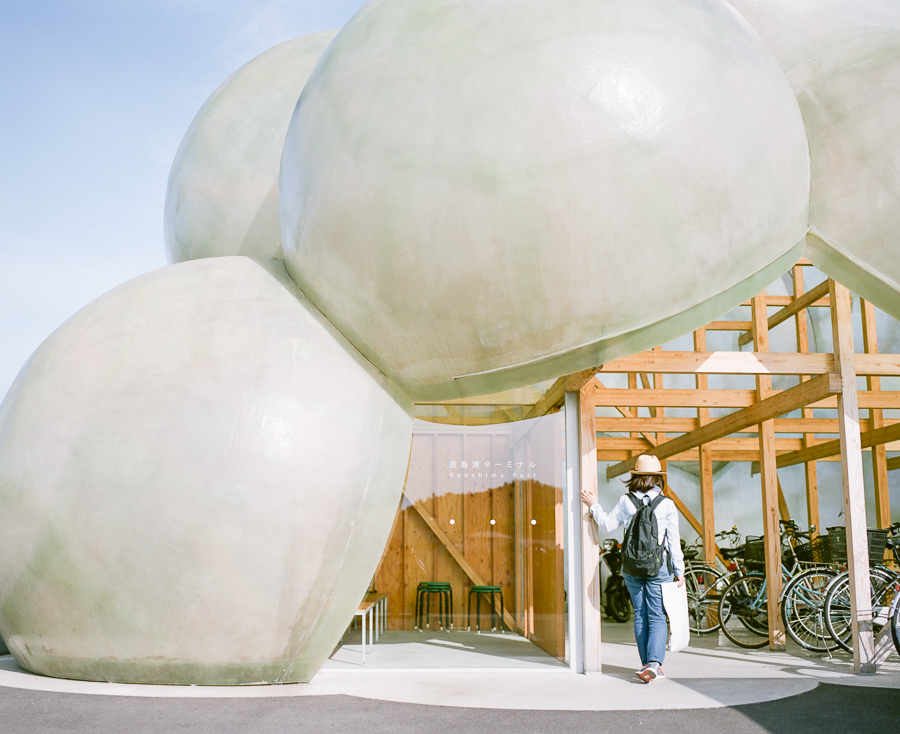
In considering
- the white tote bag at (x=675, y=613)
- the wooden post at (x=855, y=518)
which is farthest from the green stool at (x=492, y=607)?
the wooden post at (x=855, y=518)

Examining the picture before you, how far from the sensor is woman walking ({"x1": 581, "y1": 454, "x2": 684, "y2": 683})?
6191mm

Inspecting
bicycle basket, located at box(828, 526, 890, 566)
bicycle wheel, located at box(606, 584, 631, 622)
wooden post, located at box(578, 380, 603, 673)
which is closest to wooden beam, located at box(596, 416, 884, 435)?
bicycle basket, located at box(828, 526, 890, 566)

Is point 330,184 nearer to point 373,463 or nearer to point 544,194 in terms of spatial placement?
point 544,194

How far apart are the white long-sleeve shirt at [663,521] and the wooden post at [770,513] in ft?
7.61

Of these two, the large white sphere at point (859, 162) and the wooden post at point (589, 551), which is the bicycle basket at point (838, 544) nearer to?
the wooden post at point (589, 551)

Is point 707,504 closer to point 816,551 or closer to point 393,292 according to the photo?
point 816,551

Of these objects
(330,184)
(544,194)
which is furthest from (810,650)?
(330,184)

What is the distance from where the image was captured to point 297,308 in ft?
18.5

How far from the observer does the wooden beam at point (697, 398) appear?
895cm

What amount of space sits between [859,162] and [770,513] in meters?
4.21

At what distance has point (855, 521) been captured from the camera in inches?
271

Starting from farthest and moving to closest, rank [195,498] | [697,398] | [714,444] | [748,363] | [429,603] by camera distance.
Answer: [714,444] → [697,398] → [748,363] → [429,603] → [195,498]

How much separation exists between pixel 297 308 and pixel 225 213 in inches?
72.4

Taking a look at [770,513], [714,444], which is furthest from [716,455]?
[770,513]
